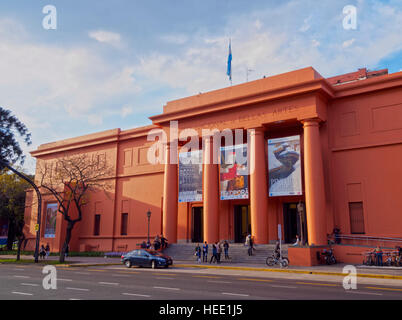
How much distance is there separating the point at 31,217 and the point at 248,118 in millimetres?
33272

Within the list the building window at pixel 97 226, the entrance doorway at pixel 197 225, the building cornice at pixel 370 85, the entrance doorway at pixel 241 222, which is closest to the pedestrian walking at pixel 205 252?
the entrance doorway at pixel 241 222

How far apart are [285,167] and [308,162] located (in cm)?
217

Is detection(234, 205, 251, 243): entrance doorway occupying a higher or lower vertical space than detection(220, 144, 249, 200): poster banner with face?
lower

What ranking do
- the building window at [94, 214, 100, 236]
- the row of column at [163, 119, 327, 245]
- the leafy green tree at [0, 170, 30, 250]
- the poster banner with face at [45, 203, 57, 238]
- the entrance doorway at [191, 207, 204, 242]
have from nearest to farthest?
the row of column at [163, 119, 327, 245], the entrance doorway at [191, 207, 204, 242], the building window at [94, 214, 100, 236], the poster banner with face at [45, 203, 57, 238], the leafy green tree at [0, 170, 30, 250]

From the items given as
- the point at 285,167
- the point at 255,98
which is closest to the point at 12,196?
the point at 255,98

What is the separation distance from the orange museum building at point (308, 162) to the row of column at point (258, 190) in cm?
7

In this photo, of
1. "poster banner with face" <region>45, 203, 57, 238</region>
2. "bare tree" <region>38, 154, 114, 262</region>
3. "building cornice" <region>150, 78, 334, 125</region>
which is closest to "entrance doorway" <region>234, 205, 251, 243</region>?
"building cornice" <region>150, 78, 334, 125</region>

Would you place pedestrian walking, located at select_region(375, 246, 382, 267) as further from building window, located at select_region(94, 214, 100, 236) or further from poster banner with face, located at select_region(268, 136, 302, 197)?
building window, located at select_region(94, 214, 100, 236)

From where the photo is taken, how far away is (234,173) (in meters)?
31.6

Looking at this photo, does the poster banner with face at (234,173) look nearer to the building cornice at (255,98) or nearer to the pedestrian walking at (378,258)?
the building cornice at (255,98)

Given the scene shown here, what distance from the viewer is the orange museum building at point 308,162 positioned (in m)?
27.0

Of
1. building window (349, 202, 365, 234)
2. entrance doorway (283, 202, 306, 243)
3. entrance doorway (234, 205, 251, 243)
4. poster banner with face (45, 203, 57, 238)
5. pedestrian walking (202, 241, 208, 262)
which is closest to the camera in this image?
building window (349, 202, 365, 234)

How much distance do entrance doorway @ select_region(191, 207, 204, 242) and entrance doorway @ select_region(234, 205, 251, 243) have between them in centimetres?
396

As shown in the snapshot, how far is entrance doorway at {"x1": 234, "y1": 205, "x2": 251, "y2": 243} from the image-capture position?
34.4 metres
